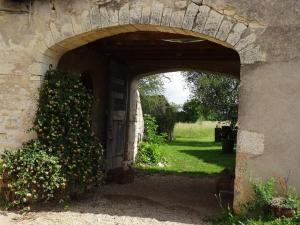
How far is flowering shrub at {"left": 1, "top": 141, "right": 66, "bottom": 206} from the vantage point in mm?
5742

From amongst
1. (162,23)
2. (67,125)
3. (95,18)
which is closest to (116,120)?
(67,125)

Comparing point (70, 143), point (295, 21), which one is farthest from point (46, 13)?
point (295, 21)

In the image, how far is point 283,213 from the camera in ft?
16.3

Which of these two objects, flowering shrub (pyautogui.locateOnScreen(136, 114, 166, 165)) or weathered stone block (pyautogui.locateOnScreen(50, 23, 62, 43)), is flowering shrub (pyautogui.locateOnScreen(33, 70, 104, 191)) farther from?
flowering shrub (pyautogui.locateOnScreen(136, 114, 166, 165))

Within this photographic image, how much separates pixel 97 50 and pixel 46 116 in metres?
3.08

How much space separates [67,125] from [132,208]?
153cm

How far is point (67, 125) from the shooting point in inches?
241

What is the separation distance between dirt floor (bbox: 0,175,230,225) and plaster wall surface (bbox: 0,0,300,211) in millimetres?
1035

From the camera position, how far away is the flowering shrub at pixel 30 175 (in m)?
5.74

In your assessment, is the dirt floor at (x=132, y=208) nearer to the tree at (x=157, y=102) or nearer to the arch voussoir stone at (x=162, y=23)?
the arch voussoir stone at (x=162, y=23)

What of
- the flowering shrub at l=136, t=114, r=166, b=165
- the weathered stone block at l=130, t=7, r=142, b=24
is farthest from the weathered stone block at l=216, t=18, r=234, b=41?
the flowering shrub at l=136, t=114, r=166, b=165

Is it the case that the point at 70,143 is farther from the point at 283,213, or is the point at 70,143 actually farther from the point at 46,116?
the point at 283,213

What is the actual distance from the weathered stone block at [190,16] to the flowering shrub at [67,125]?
1.76 meters

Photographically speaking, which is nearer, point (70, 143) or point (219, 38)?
point (219, 38)
